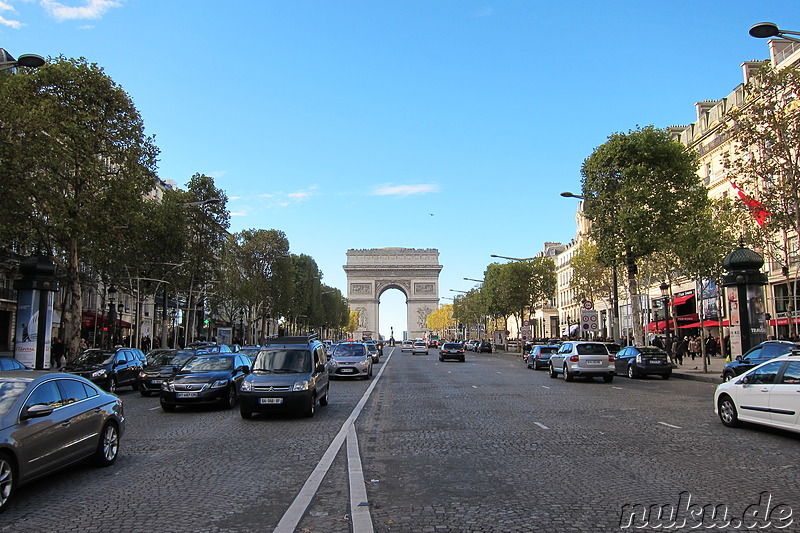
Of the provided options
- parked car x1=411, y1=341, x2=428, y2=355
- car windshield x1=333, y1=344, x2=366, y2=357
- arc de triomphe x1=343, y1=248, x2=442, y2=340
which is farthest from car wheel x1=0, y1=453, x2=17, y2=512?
arc de triomphe x1=343, y1=248, x2=442, y2=340

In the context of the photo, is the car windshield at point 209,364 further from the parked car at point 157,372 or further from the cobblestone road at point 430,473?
the parked car at point 157,372

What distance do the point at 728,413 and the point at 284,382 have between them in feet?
28.9

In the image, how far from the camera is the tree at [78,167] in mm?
25125

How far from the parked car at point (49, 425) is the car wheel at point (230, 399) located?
7060mm

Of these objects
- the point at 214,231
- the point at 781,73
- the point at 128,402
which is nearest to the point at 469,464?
the point at 128,402

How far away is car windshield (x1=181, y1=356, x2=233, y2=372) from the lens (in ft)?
57.1

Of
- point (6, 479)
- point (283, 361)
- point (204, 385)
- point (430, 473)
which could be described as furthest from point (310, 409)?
point (6, 479)

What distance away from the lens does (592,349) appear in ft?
86.3

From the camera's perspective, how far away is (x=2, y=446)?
6.55m

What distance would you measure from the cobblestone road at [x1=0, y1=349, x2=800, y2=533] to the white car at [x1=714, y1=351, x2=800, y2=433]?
32 cm

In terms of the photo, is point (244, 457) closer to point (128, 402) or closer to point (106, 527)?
point (106, 527)

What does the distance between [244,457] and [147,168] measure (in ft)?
84.8

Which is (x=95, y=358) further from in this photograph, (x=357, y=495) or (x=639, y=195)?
(x=639, y=195)

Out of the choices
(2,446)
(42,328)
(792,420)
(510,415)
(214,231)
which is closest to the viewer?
(2,446)
